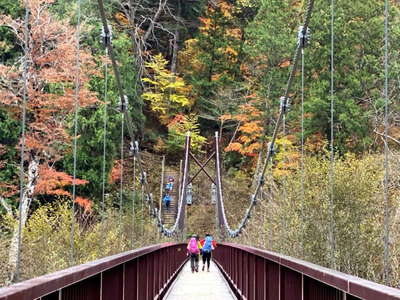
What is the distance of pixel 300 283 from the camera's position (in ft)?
11.7

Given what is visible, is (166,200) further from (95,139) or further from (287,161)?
(287,161)

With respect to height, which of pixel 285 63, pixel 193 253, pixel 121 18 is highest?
pixel 121 18

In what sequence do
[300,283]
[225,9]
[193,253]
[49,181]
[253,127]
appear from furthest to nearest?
[225,9] < [253,127] < [49,181] < [193,253] < [300,283]

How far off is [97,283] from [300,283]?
1.07 metres

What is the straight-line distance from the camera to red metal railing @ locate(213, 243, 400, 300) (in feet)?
6.53

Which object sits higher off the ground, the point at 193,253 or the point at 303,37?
the point at 303,37

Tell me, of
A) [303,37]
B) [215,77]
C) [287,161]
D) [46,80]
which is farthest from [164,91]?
[303,37]

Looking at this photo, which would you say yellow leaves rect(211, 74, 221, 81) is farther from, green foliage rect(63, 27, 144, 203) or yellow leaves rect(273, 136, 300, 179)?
green foliage rect(63, 27, 144, 203)

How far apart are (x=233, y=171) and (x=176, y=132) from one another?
12.6 feet

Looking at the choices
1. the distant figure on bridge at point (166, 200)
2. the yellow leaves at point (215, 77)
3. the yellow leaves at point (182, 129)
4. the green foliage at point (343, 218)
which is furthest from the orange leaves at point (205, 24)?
the green foliage at point (343, 218)

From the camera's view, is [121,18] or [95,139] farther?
[121,18]

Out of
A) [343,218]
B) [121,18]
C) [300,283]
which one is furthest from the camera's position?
[121,18]

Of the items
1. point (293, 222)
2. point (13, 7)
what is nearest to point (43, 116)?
point (13, 7)

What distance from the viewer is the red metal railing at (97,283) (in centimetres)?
191
